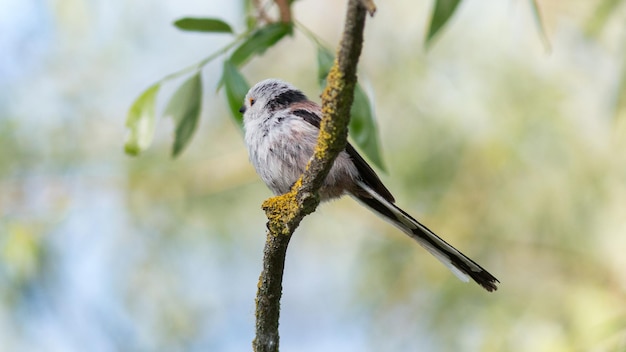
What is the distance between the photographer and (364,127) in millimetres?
3453

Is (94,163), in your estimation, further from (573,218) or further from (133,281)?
(573,218)

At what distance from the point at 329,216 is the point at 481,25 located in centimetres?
209

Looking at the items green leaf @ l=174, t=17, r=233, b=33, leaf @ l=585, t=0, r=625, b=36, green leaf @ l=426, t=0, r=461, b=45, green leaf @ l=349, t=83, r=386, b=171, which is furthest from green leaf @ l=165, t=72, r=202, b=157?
leaf @ l=585, t=0, r=625, b=36

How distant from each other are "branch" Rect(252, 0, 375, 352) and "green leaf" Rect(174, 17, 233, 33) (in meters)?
1.22

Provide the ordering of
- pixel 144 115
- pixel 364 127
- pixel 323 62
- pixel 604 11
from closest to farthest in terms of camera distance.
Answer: pixel 323 62 → pixel 364 127 → pixel 144 115 → pixel 604 11

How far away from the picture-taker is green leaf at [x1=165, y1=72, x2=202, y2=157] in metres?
3.64

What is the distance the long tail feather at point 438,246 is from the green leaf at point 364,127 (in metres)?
0.18

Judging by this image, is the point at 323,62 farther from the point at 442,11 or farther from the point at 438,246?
the point at 438,246

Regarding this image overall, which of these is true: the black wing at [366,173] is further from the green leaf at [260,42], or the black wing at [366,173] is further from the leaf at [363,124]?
the green leaf at [260,42]

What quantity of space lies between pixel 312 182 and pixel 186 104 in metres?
1.37

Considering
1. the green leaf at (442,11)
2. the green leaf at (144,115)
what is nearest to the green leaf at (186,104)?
the green leaf at (144,115)

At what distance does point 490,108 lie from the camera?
5.94 m

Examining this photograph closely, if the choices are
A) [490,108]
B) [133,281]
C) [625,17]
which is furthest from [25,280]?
[625,17]

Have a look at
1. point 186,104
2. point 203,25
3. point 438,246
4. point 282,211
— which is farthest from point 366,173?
point 203,25
